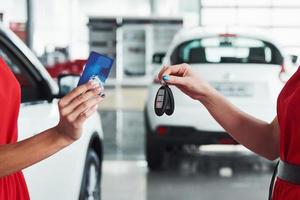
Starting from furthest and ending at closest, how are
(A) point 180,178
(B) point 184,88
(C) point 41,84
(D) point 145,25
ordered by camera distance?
(D) point 145,25 → (A) point 180,178 → (C) point 41,84 → (B) point 184,88

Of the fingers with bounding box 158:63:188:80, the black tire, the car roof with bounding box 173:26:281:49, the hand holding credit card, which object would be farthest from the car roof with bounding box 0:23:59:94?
the car roof with bounding box 173:26:281:49

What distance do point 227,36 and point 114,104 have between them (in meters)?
10.5

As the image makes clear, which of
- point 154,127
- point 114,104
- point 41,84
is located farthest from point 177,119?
point 114,104

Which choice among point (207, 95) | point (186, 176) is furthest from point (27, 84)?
point (186, 176)

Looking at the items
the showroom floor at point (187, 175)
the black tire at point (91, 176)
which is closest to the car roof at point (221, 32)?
the showroom floor at point (187, 175)

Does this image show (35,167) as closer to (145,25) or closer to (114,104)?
(114,104)

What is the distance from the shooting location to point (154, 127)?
6082 millimetres

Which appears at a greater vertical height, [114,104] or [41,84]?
[41,84]

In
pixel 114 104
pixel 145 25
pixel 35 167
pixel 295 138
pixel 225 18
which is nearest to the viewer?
pixel 295 138

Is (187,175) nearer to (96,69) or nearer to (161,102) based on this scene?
(161,102)

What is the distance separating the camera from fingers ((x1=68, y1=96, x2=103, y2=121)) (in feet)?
4.79

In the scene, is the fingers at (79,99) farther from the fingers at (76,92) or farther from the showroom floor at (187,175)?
the showroom floor at (187,175)

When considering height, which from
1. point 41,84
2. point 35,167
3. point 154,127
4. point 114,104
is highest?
point 41,84

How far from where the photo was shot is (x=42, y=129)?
271 cm
